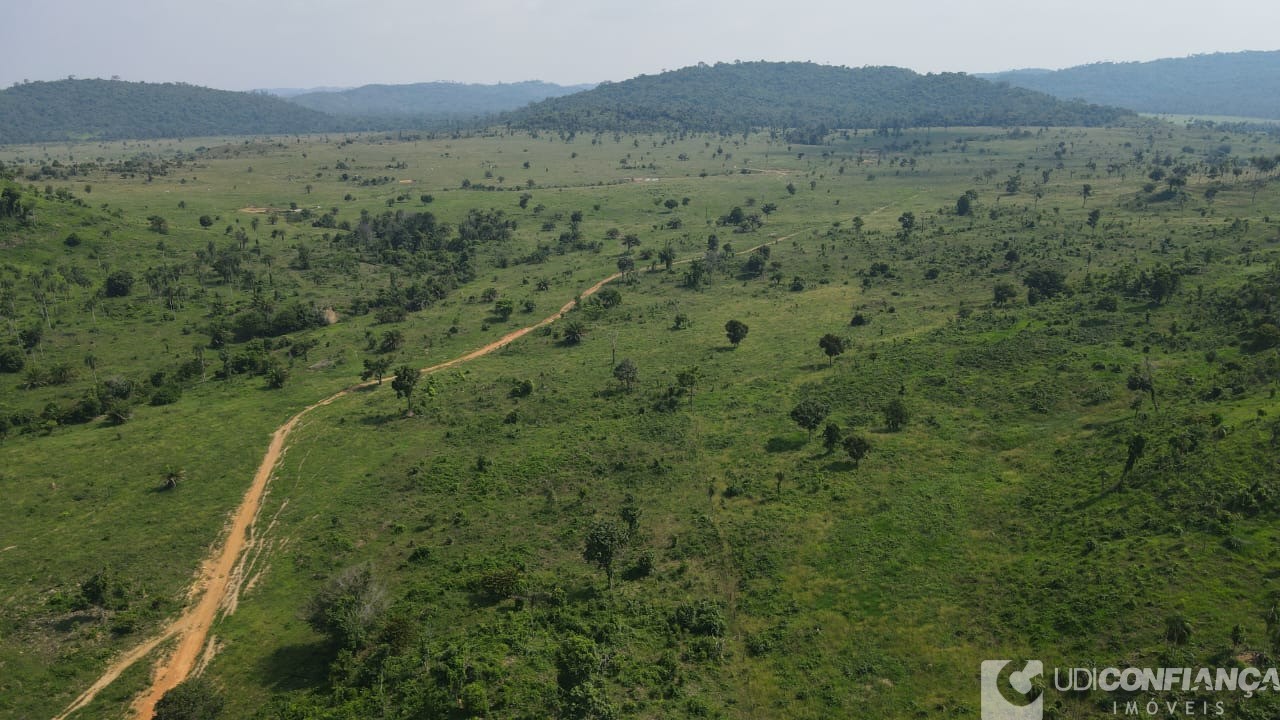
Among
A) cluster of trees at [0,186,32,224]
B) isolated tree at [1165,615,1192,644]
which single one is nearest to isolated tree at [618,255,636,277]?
isolated tree at [1165,615,1192,644]

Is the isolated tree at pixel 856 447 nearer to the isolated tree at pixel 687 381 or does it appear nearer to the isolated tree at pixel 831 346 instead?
the isolated tree at pixel 687 381

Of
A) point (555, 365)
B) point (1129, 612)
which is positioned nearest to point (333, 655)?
point (1129, 612)

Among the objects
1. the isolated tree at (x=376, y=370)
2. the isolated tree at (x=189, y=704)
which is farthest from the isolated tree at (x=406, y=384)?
the isolated tree at (x=189, y=704)

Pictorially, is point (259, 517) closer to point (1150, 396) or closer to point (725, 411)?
point (725, 411)

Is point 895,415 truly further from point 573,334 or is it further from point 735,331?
point 573,334

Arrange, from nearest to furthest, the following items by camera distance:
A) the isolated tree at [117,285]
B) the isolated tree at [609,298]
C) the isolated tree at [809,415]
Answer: the isolated tree at [809,415], the isolated tree at [117,285], the isolated tree at [609,298]

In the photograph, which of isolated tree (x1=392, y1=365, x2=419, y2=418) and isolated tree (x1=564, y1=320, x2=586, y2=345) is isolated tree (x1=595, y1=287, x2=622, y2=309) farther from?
isolated tree (x1=392, y1=365, x2=419, y2=418)
